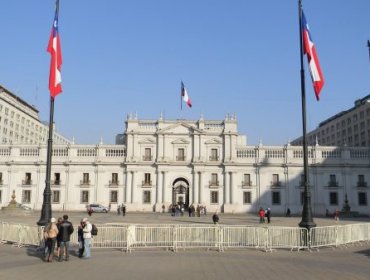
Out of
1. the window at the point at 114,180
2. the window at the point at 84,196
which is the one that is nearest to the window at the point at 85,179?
the window at the point at 84,196

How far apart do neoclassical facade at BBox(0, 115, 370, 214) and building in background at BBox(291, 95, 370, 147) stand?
18136 mm

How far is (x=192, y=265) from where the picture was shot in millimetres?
14391

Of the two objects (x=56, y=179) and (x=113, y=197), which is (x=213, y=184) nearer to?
(x=113, y=197)

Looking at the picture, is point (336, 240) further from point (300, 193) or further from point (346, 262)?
point (300, 193)

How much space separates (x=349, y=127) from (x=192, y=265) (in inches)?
3671

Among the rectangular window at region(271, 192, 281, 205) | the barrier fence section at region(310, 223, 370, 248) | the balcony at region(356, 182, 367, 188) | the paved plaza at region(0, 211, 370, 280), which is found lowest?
the paved plaza at region(0, 211, 370, 280)

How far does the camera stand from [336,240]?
66.1ft

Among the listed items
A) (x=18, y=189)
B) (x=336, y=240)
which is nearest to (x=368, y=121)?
(x=18, y=189)

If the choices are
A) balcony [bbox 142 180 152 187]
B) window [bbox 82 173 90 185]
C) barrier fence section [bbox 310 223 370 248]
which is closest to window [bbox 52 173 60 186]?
window [bbox 82 173 90 185]

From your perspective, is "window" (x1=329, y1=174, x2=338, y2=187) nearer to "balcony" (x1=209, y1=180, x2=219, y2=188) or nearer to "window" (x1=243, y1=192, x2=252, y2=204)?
"window" (x1=243, y1=192, x2=252, y2=204)

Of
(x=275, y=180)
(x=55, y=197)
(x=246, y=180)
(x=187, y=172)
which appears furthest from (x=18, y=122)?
(x=275, y=180)

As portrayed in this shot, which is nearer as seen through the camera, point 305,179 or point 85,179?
point 305,179

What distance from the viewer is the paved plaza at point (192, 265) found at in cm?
1254

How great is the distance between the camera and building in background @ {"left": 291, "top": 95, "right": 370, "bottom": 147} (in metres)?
90.6
